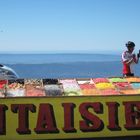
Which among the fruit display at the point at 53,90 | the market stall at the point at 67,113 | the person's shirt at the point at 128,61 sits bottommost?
the market stall at the point at 67,113

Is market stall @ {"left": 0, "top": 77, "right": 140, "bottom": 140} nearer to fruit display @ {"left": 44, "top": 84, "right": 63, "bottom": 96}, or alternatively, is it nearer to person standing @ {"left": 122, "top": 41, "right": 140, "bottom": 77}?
fruit display @ {"left": 44, "top": 84, "right": 63, "bottom": 96}

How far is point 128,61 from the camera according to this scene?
12727 millimetres

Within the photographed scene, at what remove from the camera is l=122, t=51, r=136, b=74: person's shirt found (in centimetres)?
1270

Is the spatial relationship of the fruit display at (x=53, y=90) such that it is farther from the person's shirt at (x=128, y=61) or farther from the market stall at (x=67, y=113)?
the person's shirt at (x=128, y=61)

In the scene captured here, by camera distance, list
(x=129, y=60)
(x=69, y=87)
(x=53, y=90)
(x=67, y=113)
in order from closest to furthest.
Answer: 1. (x=67, y=113)
2. (x=53, y=90)
3. (x=69, y=87)
4. (x=129, y=60)

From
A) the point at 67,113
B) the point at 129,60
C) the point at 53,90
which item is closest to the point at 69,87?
the point at 53,90

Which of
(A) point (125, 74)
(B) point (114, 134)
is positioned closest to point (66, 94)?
(B) point (114, 134)

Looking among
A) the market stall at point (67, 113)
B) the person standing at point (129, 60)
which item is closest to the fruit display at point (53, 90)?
the market stall at point (67, 113)

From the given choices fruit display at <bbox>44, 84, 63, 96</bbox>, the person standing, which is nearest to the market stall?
fruit display at <bbox>44, 84, 63, 96</bbox>

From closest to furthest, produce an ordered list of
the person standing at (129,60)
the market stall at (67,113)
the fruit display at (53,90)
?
the market stall at (67,113)
the fruit display at (53,90)
the person standing at (129,60)

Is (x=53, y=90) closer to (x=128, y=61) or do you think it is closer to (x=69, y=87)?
(x=69, y=87)

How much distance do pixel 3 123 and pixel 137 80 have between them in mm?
3419

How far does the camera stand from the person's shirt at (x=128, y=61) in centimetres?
1270

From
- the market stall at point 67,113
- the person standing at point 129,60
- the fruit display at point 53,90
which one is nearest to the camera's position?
the market stall at point 67,113
